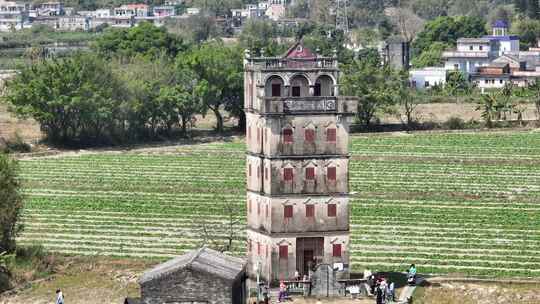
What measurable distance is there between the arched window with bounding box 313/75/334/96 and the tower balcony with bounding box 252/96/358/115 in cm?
84

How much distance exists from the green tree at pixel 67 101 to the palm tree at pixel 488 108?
91.3ft

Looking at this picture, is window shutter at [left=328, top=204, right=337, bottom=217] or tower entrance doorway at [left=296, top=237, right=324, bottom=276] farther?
window shutter at [left=328, top=204, right=337, bottom=217]

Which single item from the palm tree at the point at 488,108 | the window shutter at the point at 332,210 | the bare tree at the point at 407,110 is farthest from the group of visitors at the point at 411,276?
the bare tree at the point at 407,110

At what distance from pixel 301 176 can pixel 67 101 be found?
5241 cm

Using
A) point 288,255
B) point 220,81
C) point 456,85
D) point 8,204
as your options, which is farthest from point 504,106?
point 288,255

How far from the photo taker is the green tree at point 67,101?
116 metres

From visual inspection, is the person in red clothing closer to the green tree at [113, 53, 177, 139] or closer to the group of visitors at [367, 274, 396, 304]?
the group of visitors at [367, 274, 396, 304]

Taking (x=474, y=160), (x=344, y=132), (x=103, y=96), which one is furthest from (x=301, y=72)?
(x=103, y=96)

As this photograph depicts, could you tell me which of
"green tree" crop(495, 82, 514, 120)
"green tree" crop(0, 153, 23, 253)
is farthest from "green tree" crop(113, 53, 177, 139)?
"green tree" crop(0, 153, 23, 253)

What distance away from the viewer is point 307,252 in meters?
65.2

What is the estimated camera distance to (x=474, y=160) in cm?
10281

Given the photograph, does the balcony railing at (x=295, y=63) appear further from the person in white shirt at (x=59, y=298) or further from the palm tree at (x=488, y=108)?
the palm tree at (x=488, y=108)

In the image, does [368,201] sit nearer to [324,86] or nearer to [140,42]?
[324,86]

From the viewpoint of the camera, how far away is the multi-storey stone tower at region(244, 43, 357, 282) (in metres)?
65.0
